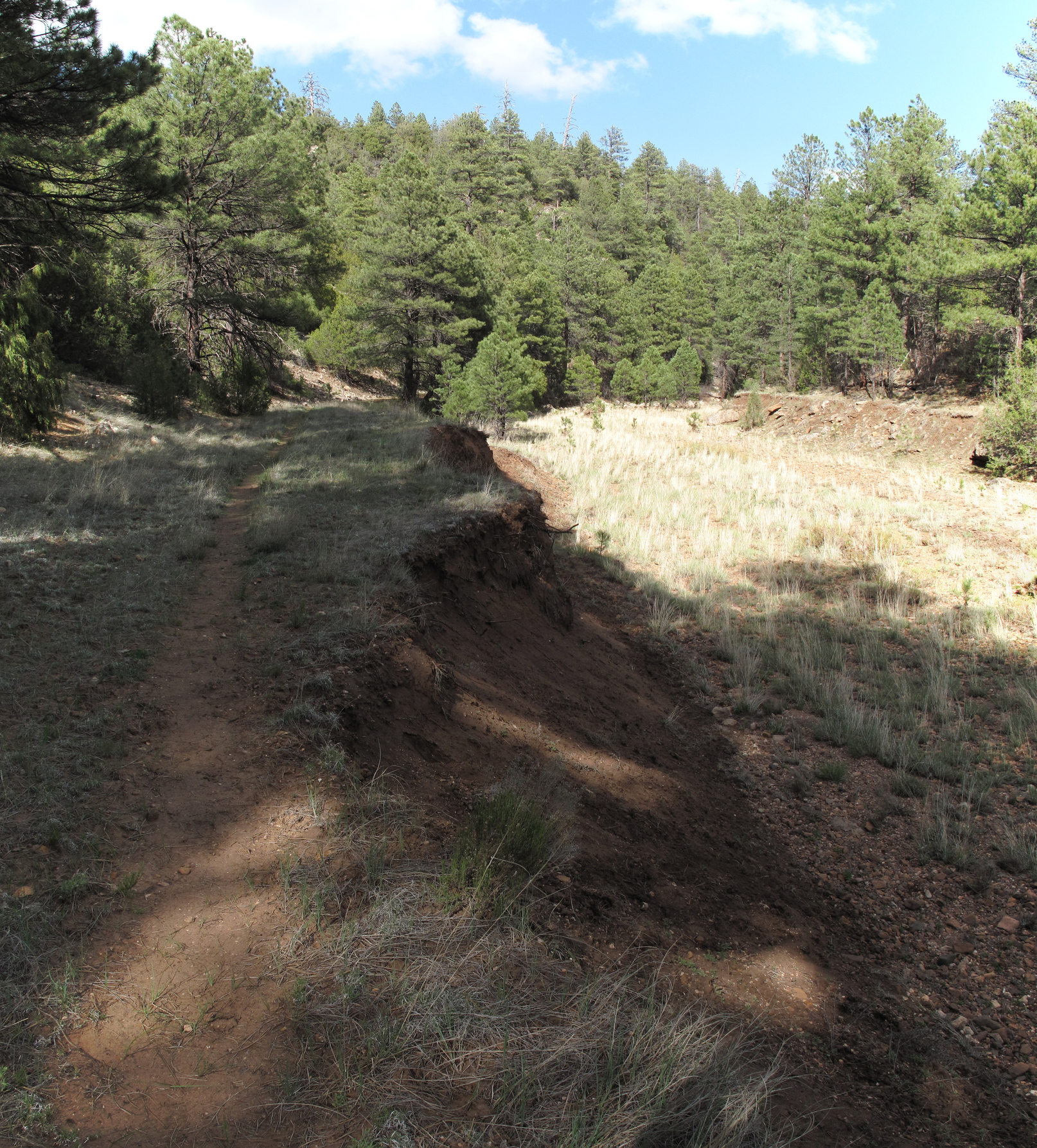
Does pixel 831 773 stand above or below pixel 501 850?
below

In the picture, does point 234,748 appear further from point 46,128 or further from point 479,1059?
point 46,128

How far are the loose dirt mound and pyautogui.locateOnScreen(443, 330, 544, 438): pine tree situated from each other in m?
7.42

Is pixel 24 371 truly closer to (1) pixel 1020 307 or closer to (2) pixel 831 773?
(2) pixel 831 773

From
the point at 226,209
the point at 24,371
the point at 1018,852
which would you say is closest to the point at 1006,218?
the point at 226,209

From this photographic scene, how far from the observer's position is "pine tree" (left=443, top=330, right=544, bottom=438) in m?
22.5

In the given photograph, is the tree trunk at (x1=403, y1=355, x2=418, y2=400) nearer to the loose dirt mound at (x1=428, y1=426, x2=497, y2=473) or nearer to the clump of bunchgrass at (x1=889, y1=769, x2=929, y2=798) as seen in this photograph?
the loose dirt mound at (x1=428, y1=426, x2=497, y2=473)

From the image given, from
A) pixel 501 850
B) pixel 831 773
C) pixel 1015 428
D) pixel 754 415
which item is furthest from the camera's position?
pixel 754 415

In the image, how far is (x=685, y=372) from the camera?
43.5m

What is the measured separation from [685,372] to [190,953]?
44.5m

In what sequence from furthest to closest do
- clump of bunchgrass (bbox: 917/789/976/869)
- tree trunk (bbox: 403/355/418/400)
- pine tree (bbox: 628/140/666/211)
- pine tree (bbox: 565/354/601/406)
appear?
1. pine tree (bbox: 628/140/666/211)
2. pine tree (bbox: 565/354/601/406)
3. tree trunk (bbox: 403/355/418/400)
4. clump of bunchgrass (bbox: 917/789/976/869)

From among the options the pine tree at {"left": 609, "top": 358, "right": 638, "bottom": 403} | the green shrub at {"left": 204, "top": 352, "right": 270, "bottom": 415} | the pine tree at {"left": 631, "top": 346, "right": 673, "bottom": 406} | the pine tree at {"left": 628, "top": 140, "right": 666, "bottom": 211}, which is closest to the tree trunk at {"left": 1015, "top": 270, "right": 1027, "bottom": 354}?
the pine tree at {"left": 631, "top": 346, "right": 673, "bottom": 406}

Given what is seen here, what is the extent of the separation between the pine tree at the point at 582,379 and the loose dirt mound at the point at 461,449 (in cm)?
2484

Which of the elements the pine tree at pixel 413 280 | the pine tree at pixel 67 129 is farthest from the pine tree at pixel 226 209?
the pine tree at pixel 67 129

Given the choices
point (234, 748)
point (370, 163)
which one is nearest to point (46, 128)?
point (234, 748)
